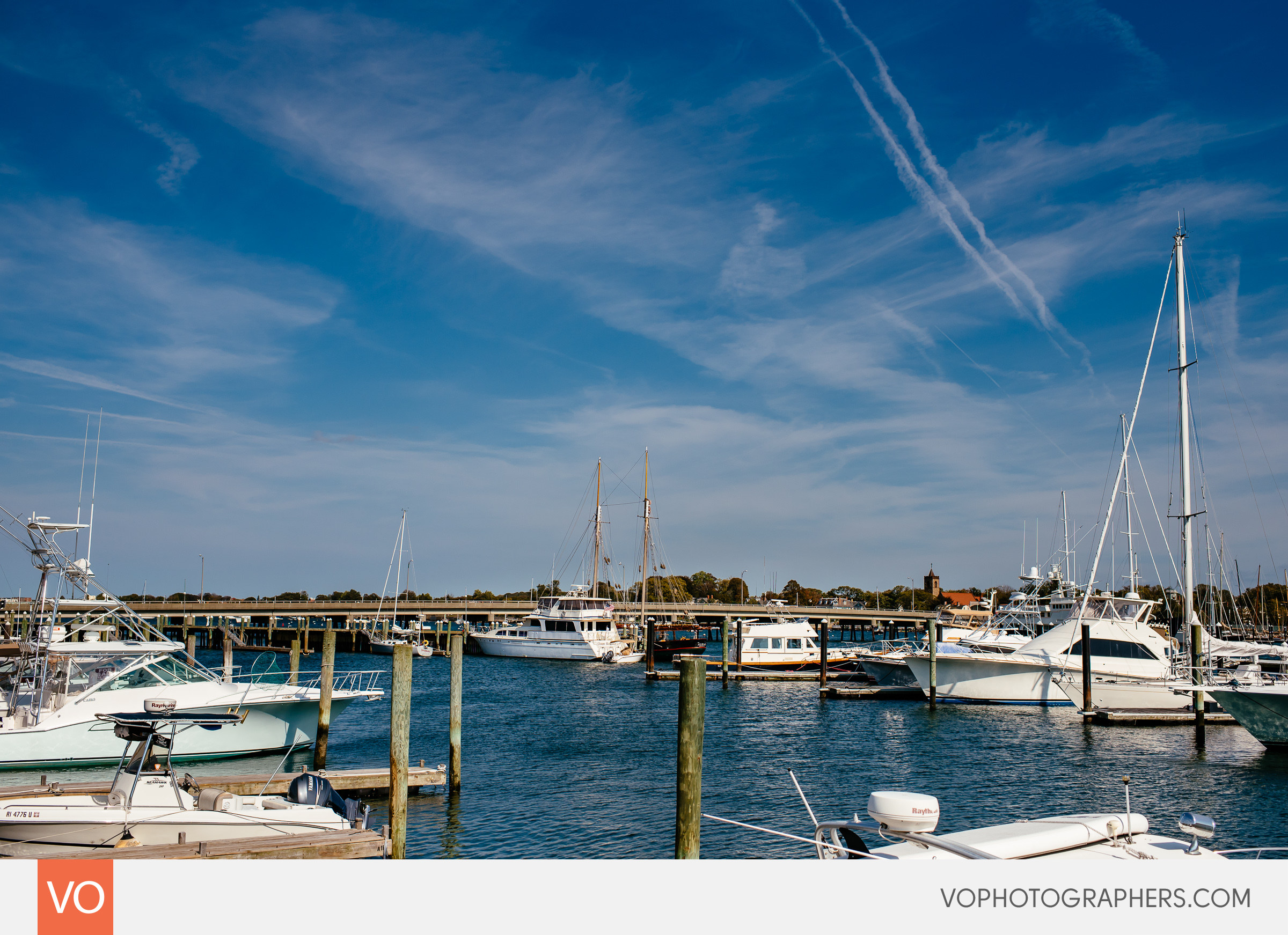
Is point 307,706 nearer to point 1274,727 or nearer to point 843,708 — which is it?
point 843,708

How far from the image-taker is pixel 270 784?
19.2 m

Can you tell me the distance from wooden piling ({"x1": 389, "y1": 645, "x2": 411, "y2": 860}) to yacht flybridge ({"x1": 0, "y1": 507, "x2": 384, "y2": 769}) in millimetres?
7293

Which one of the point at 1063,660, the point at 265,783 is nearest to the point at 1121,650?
the point at 1063,660

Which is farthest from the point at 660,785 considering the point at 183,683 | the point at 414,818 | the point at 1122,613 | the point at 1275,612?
the point at 1275,612

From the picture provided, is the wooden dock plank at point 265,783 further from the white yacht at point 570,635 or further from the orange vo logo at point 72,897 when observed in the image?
the white yacht at point 570,635

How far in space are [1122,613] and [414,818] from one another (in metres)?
33.2

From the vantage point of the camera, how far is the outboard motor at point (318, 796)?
15.9 m

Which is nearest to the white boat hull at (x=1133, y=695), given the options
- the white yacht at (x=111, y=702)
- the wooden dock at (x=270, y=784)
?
the wooden dock at (x=270, y=784)

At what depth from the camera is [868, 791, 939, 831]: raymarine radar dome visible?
368 inches

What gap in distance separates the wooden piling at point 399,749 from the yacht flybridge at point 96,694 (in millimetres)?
7293

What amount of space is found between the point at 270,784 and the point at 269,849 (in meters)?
6.27

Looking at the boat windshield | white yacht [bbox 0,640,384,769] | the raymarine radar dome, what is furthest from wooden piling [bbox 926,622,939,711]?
the raymarine radar dome

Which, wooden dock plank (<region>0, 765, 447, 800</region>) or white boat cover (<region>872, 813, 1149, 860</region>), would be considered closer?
white boat cover (<region>872, 813, 1149, 860</region>)

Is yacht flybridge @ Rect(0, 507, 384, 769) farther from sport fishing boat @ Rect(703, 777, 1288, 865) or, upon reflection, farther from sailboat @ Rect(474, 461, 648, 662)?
sailboat @ Rect(474, 461, 648, 662)
